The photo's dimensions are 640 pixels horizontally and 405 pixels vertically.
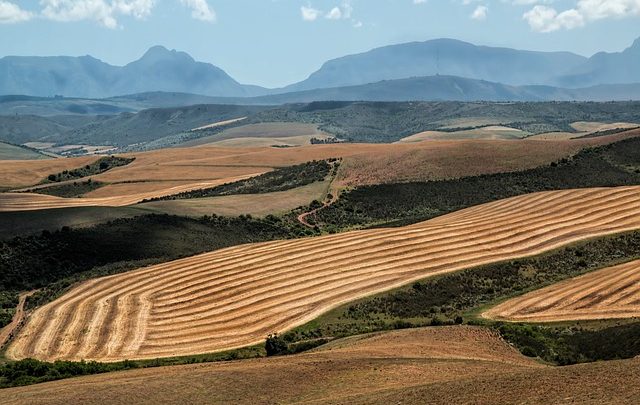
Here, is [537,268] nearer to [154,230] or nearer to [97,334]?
[97,334]

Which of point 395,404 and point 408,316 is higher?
point 395,404

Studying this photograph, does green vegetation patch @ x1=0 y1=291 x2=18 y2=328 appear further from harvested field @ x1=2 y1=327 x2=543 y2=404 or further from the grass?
harvested field @ x1=2 y1=327 x2=543 y2=404

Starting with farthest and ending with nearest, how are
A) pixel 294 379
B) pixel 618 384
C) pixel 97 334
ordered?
pixel 97 334, pixel 294 379, pixel 618 384

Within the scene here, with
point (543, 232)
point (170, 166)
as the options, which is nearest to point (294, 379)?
point (543, 232)

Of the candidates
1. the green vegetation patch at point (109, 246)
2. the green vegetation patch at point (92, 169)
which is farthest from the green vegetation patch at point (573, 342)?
the green vegetation patch at point (92, 169)

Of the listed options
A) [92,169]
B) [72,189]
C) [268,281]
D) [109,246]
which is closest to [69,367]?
[268,281]

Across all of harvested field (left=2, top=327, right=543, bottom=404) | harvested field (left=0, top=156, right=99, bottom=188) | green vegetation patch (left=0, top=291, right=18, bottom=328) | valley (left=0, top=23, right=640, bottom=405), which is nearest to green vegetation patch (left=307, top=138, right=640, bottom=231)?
valley (left=0, top=23, right=640, bottom=405)

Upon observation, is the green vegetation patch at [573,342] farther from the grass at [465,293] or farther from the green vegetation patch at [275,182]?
the green vegetation patch at [275,182]
